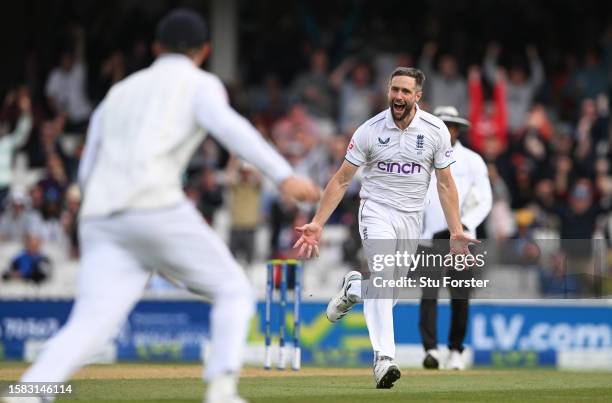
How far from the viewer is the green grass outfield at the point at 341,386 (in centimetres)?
1037

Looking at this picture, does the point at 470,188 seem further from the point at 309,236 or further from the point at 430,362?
the point at 309,236

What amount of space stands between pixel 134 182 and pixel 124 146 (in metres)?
0.24

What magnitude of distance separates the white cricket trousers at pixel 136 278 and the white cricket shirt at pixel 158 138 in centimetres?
12

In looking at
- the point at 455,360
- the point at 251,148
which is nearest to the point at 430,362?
the point at 455,360

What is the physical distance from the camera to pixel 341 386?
38.3ft

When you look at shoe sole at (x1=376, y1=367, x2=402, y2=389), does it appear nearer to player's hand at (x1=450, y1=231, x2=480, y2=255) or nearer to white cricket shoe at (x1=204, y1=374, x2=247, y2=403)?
player's hand at (x1=450, y1=231, x2=480, y2=255)

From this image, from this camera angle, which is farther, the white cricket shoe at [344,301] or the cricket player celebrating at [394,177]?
the white cricket shoe at [344,301]

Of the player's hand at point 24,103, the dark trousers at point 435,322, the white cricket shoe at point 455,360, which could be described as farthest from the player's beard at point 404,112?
the player's hand at point 24,103

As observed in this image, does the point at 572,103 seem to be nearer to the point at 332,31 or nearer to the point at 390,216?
the point at 332,31

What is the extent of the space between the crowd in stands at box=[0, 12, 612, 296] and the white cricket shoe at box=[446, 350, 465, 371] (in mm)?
6143

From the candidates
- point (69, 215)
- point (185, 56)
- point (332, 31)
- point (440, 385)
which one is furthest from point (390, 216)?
point (332, 31)

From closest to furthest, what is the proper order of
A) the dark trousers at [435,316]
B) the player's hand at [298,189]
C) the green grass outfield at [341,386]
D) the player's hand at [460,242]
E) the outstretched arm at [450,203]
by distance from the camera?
the player's hand at [298,189], the green grass outfield at [341,386], the player's hand at [460,242], the outstretched arm at [450,203], the dark trousers at [435,316]

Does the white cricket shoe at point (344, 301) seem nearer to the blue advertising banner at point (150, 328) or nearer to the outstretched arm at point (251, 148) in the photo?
the outstretched arm at point (251, 148)

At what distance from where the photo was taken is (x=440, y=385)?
11891mm
